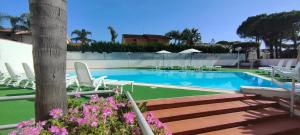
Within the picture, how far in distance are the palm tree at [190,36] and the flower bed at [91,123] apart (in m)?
35.6

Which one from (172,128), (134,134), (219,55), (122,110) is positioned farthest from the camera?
(219,55)

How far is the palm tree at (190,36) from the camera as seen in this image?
38.3m

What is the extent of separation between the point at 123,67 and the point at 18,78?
17.8 metres

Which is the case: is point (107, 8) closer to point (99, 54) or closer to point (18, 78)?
point (99, 54)

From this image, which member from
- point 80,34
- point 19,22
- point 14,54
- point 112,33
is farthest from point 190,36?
point 14,54

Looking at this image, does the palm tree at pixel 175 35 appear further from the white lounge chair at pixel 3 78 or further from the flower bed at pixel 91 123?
the flower bed at pixel 91 123

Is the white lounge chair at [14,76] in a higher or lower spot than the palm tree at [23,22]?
lower

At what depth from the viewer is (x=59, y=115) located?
2.16 metres

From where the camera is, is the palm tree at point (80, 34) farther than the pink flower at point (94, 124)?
Yes

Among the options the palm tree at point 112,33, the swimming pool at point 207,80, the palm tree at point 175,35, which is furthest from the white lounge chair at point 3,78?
the palm tree at point 175,35

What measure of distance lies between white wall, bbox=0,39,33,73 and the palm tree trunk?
10385 millimetres

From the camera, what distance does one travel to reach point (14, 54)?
1226cm

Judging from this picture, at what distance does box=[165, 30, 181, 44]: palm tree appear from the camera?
3931 centimetres

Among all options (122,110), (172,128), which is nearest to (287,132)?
(172,128)
